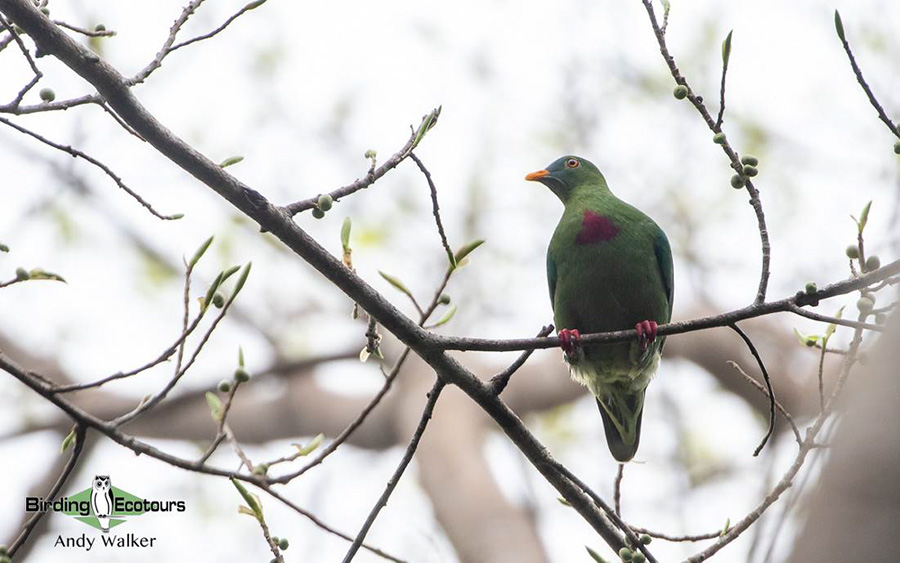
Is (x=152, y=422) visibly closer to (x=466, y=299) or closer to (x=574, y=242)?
(x=466, y=299)

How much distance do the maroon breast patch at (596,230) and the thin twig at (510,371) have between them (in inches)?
71.4

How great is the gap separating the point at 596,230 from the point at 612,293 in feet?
1.28

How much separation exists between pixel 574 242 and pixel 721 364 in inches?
201

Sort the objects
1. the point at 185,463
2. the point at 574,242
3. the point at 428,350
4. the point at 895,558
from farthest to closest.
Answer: the point at 574,242
the point at 428,350
the point at 185,463
the point at 895,558

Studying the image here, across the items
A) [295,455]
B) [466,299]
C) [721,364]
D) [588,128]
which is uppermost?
[588,128]

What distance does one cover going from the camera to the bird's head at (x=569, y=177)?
5723 millimetres

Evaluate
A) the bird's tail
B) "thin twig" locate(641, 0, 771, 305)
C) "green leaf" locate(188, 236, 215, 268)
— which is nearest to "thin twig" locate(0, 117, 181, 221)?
"green leaf" locate(188, 236, 215, 268)

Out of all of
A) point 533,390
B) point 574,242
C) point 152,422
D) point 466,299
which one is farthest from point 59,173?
point 574,242

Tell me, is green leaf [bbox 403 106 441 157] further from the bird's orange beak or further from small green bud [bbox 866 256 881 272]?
the bird's orange beak

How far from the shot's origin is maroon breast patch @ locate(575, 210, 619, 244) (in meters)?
4.98

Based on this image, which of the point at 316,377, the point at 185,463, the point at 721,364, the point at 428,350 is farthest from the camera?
the point at 316,377

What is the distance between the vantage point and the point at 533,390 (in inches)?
388

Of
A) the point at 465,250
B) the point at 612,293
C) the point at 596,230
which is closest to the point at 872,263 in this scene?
the point at 465,250

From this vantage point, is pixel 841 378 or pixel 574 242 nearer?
pixel 841 378
